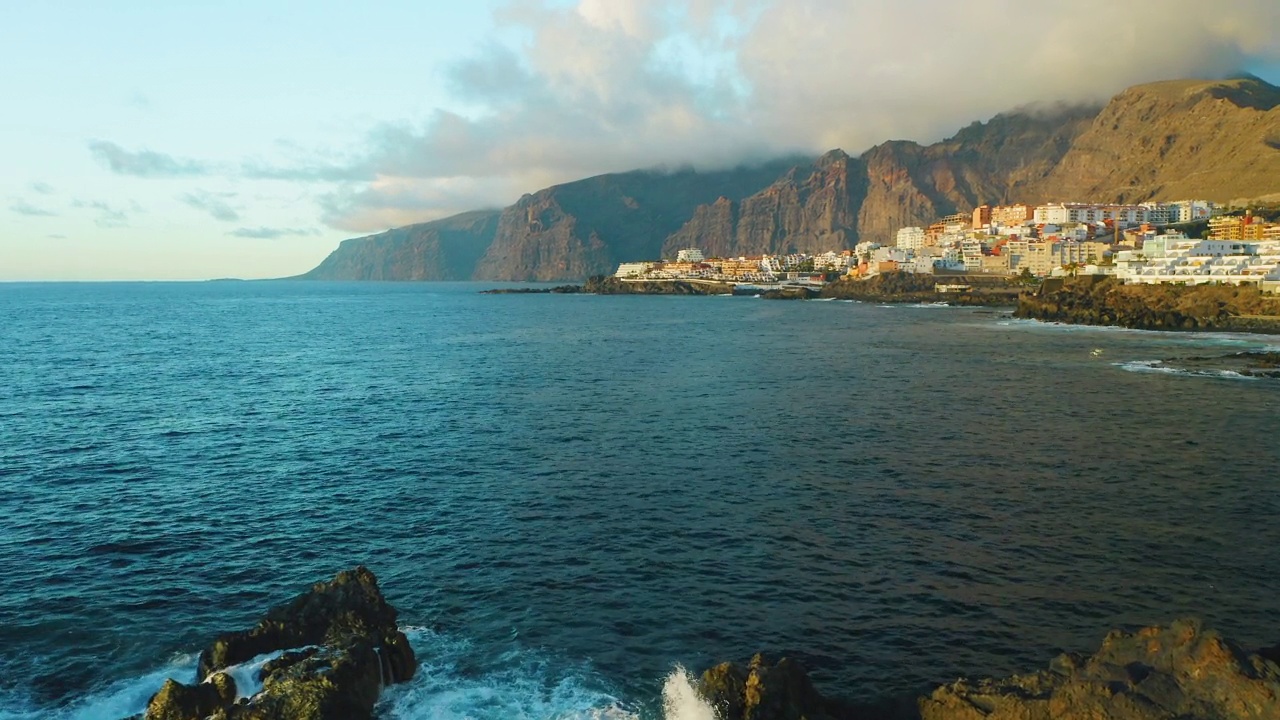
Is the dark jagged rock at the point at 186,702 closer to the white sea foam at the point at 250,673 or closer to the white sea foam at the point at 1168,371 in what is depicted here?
the white sea foam at the point at 250,673

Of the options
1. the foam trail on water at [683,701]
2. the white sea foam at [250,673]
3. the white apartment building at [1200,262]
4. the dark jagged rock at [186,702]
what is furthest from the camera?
the white apartment building at [1200,262]

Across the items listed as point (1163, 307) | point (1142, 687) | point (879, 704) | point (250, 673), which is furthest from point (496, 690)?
point (1163, 307)

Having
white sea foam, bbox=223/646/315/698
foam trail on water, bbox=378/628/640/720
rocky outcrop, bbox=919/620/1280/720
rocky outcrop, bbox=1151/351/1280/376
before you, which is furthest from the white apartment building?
white sea foam, bbox=223/646/315/698

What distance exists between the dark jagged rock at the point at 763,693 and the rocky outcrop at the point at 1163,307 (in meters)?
108

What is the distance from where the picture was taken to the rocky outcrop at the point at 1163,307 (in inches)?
4171

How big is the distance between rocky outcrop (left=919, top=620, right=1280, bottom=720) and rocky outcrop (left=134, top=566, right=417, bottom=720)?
13.0 m

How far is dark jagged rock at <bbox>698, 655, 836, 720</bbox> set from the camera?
706 inches

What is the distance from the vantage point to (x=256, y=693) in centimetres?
1897

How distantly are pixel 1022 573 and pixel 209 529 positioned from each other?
→ 29.3 metres

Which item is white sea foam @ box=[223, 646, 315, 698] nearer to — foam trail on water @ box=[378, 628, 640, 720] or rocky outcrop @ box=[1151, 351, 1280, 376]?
foam trail on water @ box=[378, 628, 640, 720]

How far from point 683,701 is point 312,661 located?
8899mm

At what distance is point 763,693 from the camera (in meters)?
18.0

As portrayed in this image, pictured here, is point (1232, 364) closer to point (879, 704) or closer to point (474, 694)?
point (879, 704)

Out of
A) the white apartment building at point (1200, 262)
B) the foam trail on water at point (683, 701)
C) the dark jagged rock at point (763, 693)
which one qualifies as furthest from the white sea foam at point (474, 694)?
the white apartment building at point (1200, 262)
